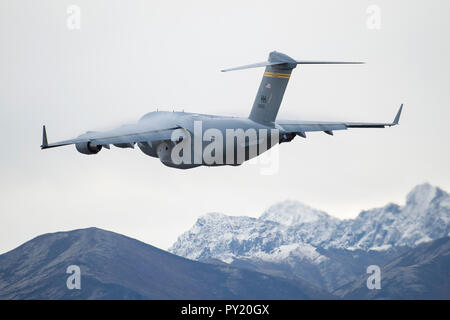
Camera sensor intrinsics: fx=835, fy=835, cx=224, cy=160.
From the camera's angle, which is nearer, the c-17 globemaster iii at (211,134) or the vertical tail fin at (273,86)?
the c-17 globemaster iii at (211,134)

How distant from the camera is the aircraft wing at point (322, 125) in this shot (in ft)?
202

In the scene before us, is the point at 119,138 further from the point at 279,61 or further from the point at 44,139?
the point at 279,61

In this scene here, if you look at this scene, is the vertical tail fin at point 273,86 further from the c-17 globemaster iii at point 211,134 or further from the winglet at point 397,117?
the winglet at point 397,117

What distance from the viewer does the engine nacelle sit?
188 ft

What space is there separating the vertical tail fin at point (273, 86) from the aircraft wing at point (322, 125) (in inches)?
108

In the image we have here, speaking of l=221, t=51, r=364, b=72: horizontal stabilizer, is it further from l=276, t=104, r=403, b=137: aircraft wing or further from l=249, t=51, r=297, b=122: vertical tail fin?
l=276, t=104, r=403, b=137: aircraft wing

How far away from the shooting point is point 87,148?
57375 millimetres

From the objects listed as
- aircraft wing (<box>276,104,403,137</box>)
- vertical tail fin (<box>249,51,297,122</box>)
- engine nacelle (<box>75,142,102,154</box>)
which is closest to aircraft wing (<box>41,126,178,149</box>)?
engine nacelle (<box>75,142,102,154</box>)

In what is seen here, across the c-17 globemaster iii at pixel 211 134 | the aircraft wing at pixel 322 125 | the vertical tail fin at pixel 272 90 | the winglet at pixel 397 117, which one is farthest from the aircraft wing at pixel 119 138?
the winglet at pixel 397 117

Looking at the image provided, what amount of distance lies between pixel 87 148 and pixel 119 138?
3294 mm

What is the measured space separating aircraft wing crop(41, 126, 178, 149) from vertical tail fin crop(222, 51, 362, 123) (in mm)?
6599
